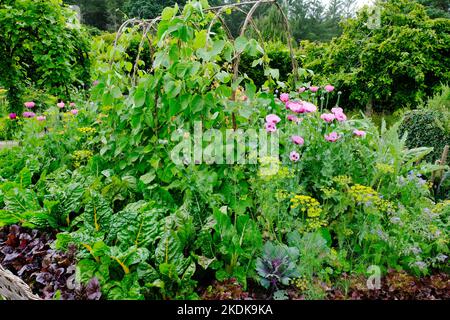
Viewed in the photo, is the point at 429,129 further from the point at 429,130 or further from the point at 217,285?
the point at 217,285

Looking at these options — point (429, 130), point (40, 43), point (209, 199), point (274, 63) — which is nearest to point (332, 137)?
point (209, 199)

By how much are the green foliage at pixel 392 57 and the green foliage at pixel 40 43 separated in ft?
16.3

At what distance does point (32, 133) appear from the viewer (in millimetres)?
2979

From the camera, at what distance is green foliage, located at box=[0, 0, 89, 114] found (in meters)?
4.00

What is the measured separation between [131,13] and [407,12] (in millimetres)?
16293

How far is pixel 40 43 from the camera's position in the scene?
4.12 m

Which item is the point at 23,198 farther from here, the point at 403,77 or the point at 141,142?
the point at 403,77

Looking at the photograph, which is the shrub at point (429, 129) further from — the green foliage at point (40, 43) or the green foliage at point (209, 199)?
the green foliage at point (40, 43)

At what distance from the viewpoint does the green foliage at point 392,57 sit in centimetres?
721

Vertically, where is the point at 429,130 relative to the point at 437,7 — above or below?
below

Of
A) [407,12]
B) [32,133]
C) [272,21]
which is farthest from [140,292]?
[272,21]

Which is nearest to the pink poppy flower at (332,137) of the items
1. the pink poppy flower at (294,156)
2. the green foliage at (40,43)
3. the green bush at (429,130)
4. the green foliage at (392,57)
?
the pink poppy flower at (294,156)

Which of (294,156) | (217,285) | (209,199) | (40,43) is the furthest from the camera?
(40,43)

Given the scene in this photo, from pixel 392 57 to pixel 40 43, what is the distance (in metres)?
6.07
